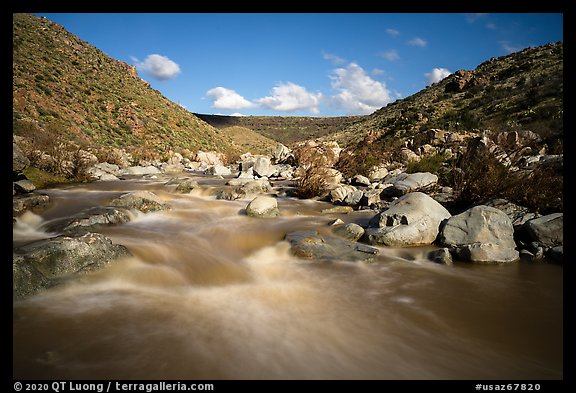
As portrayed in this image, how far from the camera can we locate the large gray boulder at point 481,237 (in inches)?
179

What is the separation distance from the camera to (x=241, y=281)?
410 centimetres

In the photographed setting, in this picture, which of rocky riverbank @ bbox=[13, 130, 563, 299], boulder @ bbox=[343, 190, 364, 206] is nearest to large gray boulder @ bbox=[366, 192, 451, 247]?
rocky riverbank @ bbox=[13, 130, 563, 299]

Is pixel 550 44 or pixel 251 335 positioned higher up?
pixel 550 44

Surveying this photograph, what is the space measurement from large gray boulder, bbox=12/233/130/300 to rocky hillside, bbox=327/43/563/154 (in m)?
12.8

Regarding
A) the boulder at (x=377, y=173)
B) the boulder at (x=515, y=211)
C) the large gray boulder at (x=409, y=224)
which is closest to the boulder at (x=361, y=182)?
the boulder at (x=377, y=173)

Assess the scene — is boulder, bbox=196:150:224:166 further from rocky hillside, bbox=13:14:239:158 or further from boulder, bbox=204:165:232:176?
boulder, bbox=204:165:232:176

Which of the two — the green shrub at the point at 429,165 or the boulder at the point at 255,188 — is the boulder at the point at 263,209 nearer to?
the boulder at the point at 255,188

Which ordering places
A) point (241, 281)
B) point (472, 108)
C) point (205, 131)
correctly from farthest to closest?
point (205, 131), point (472, 108), point (241, 281)

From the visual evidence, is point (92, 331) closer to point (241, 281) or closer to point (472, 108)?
point (241, 281)

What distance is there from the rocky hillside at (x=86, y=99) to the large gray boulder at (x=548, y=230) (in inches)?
898

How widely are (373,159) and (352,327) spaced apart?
35.4 feet

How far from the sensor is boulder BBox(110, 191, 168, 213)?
703 centimetres

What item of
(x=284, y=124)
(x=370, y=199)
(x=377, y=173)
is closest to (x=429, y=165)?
(x=377, y=173)

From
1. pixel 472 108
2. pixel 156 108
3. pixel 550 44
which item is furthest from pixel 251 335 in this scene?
pixel 550 44
